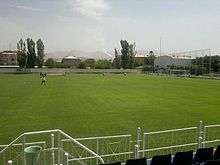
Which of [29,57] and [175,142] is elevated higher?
[29,57]

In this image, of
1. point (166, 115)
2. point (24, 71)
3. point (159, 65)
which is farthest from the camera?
point (159, 65)

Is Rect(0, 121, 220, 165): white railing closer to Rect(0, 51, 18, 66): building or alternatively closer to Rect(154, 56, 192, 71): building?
Rect(154, 56, 192, 71): building

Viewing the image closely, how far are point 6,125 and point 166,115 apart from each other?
982cm

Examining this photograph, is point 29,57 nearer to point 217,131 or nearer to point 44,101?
point 44,101

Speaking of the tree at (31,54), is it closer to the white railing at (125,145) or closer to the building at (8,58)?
the building at (8,58)

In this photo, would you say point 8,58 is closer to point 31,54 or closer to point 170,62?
point 31,54

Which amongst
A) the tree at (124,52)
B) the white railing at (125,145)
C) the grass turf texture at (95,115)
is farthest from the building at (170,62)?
the white railing at (125,145)

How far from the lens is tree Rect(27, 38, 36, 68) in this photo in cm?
10688

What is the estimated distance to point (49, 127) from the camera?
1584 centimetres

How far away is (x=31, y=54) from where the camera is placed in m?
108

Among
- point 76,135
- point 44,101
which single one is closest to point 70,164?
point 76,135

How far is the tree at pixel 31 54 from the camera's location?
A: 107 metres

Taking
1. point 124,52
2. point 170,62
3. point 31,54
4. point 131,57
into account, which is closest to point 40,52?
point 31,54

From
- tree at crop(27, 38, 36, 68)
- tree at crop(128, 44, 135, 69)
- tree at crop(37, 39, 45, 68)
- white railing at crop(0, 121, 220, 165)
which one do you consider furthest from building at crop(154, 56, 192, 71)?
white railing at crop(0, 121, 220, 165)
